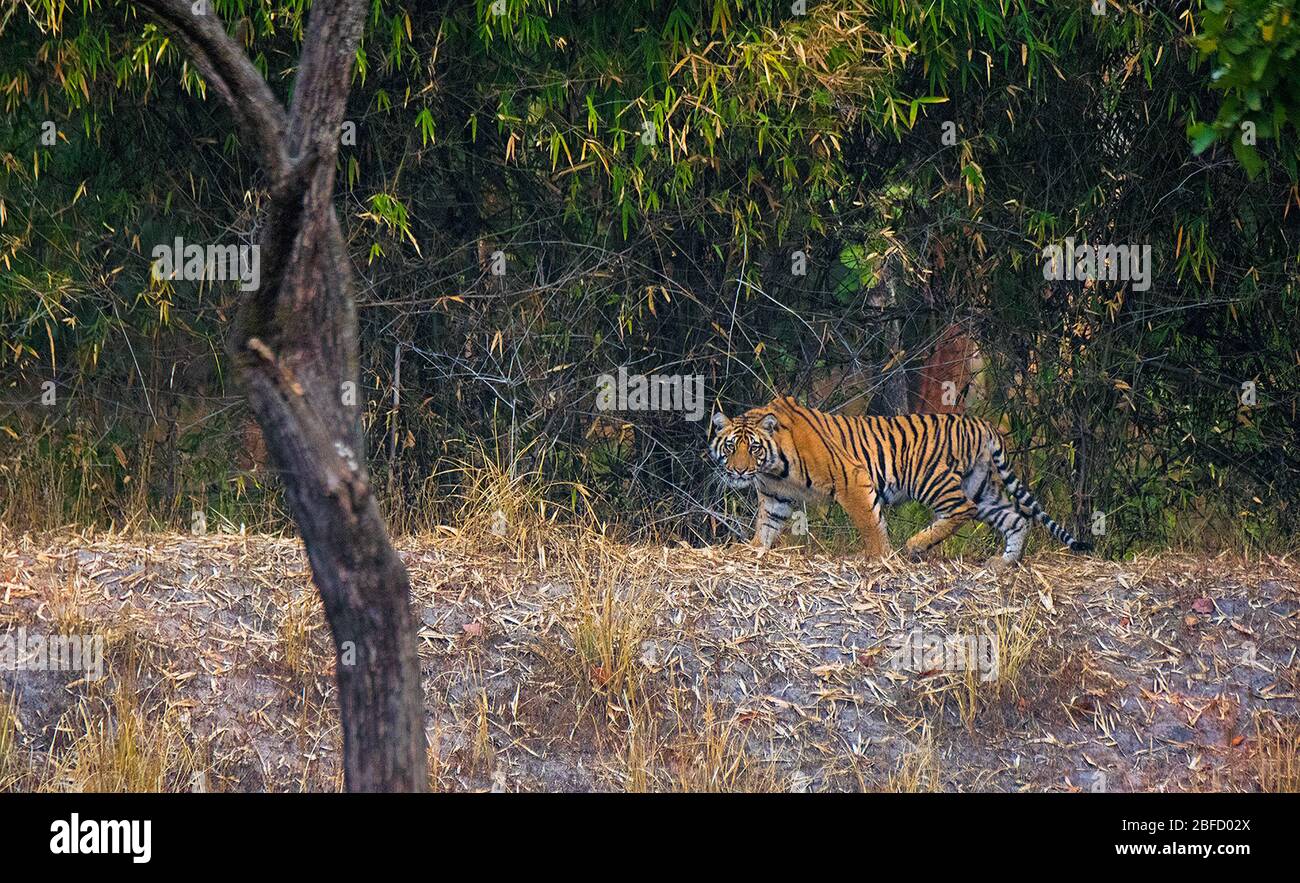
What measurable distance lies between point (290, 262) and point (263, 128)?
1.15 ft

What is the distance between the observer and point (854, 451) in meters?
6.91

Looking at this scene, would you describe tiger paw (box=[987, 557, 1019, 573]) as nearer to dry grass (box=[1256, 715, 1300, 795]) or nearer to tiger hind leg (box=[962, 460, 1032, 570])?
tiger hind leg (box=[962, 460, 1032, 570])

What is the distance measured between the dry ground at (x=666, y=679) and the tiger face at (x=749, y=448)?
576 millimetres

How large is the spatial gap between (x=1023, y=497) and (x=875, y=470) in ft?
2.57

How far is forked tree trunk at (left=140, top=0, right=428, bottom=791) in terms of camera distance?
3.63 meters

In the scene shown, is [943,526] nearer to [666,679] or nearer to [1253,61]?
[666,679]

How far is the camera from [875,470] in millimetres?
6898

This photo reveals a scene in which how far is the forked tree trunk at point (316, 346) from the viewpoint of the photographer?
363 centimetres

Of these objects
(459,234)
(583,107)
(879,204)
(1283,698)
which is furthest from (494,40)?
(1283,698)

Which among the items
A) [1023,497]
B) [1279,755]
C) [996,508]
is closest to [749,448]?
[996,508]

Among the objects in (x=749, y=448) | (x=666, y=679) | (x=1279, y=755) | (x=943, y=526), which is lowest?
(x=1279, y=755)

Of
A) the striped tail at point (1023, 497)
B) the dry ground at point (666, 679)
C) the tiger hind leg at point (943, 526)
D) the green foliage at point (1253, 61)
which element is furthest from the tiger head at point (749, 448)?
the green foliage at point (1253, 61)

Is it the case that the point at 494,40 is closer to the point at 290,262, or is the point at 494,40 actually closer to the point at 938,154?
the point at 938,154

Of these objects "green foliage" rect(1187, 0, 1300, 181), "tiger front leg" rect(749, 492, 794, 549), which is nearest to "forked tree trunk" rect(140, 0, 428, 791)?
"green foliage" rect(1187, 0, 1300, 181)
